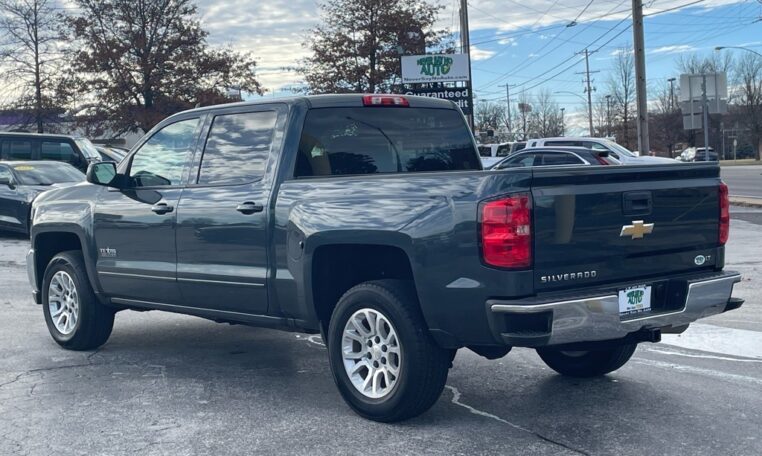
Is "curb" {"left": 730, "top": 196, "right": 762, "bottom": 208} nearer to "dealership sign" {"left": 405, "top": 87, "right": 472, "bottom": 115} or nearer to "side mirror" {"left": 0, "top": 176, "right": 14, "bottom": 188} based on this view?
"dealership sign" {"left": 405, "top": 87, "right": 472, "bottom": 115}

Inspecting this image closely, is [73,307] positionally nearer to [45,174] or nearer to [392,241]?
[392,241]

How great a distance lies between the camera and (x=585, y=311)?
445cm

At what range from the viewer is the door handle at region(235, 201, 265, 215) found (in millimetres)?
5629

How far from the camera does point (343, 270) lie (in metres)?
5.52

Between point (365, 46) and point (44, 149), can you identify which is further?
point (365, 46)

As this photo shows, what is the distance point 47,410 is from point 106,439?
831 mm

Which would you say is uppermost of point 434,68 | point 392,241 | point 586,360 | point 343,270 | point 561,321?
point 434,68

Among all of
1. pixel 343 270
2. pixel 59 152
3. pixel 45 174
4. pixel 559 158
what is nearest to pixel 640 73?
pixel 559 158

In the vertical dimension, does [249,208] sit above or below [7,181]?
below

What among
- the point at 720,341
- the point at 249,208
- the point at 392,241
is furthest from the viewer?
the point at 720,341

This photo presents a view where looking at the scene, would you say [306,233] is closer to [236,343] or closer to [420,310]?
[420,310]

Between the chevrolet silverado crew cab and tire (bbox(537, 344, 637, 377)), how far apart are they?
0.05ft

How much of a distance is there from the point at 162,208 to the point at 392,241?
2.22 m

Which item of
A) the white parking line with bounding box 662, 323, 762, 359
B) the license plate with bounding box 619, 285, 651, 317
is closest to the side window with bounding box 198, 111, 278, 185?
the license plate with bounding box 619, 285, 651, 317
